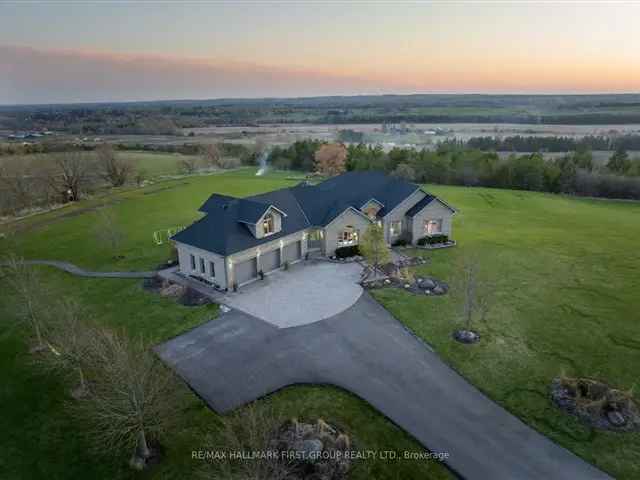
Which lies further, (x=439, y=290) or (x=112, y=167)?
(x=112, y=167)

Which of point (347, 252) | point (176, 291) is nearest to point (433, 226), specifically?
point (347, 252)

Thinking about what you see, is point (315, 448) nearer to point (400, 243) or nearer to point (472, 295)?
point (472, 295)

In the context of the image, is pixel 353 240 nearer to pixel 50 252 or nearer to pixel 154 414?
pixel 154 414

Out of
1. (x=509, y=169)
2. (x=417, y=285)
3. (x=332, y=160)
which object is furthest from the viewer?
(x=332, y=160)

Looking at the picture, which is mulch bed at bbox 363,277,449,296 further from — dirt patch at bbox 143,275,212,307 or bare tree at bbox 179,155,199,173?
bare tree at bbox 179,155,199,173

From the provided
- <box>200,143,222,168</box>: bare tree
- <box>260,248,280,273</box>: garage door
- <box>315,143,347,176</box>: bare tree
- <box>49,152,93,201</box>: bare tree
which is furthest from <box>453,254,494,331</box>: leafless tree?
<box>200,143,222,168</box>: bare tree

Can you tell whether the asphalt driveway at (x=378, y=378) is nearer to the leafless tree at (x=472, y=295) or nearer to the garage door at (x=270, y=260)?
the leafless tree at (x=472, y=295)
